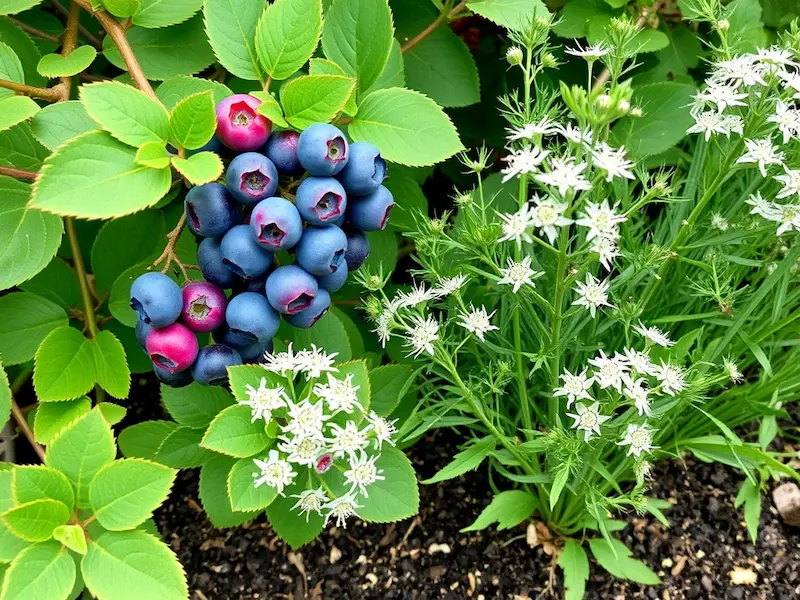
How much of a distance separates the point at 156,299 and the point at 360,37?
42 cm

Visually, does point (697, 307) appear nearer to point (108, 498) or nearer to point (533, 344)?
point (533, 344)

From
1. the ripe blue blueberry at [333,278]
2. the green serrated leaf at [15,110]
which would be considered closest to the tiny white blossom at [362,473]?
the ripe blue blueberry at [333,278]

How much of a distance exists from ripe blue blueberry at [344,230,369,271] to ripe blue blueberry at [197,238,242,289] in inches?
5.1

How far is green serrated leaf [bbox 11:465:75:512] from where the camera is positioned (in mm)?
776

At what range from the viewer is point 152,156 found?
0.70 meters

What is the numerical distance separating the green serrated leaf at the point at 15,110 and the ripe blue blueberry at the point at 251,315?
304 mm

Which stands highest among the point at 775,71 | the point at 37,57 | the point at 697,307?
the point at 775,71

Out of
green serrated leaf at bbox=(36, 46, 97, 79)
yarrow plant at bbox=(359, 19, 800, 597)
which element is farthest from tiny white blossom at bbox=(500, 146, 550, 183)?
green serrated leaf at bbox=(36, 46, 97, 79)

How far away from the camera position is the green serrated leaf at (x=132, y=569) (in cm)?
76

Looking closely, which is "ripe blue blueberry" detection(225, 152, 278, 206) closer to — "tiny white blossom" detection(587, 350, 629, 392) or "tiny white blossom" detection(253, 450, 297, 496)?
"tiny white blossom" detection(253, 450, 297, 496)

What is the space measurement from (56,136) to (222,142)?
8.0 inches

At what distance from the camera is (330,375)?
83 cm

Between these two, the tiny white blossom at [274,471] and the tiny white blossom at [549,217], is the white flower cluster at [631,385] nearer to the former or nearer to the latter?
the tiny white blossom at [549,217]

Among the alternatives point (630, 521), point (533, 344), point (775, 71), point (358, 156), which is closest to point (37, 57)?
point (358, 156)
